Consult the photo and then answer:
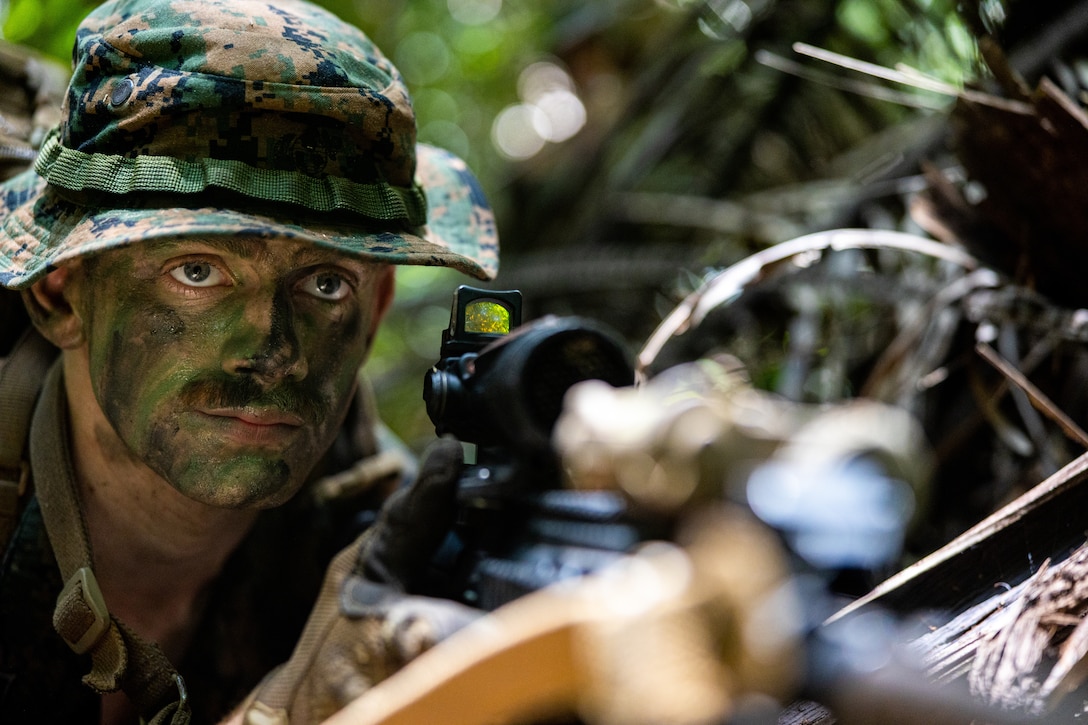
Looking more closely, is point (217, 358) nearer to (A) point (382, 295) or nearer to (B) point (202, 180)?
(B) point (202, 180)

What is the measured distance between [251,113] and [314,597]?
1019 mm

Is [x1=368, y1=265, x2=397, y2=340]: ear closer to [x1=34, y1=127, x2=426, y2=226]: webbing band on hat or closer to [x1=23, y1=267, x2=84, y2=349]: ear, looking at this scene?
[x1=34, y1=127, x2=426, y2=226]: webbing band on hat

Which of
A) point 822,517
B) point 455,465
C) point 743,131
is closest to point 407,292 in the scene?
point 743,131

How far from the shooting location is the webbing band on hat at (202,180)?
1.48 meters

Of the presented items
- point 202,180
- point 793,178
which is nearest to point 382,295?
point 202,180

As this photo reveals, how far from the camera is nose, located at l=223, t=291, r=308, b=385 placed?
151 centimetres

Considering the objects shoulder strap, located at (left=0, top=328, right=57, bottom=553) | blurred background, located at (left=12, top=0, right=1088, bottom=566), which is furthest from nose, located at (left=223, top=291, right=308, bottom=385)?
blurred background, located at (left=12, top=0, right=1088, bottom=566)

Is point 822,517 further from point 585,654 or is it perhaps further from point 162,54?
point 162,54

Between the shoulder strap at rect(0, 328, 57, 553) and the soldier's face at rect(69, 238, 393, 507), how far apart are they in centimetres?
34

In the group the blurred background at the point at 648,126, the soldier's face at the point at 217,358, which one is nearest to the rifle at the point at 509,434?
the soldier's face at the point at 217,358

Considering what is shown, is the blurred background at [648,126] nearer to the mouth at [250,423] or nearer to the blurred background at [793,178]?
the blurred background at [793,178]

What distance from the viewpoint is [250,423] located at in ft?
5.04

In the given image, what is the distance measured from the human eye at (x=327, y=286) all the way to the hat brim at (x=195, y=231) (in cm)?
10

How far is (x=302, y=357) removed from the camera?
1.55 meters
